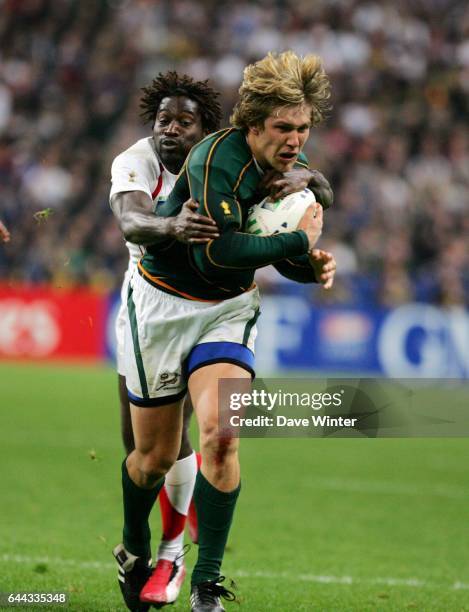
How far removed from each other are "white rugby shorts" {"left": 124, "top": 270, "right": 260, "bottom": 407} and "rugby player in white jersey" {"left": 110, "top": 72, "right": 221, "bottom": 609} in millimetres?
325

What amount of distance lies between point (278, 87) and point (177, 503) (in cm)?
216

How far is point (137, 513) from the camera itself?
539cm

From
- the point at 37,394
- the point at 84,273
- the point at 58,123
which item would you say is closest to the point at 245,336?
the point at 37,394

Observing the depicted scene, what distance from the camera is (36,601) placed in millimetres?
5168

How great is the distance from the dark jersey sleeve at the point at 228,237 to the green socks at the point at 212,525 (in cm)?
89

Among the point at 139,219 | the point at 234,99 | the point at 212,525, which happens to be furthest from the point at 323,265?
the point at 234,99

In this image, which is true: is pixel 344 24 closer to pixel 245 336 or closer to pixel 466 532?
pixel 466 532

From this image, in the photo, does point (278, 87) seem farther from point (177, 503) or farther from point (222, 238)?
point (177, 503)

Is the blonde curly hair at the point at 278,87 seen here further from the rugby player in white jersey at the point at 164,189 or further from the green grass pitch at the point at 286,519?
the green grass pitch at the point at 286,519

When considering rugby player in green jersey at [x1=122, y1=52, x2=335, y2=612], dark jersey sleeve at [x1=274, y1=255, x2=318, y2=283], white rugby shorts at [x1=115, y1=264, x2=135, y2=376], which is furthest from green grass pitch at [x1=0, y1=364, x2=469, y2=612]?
dark jersey sleeve at [x1=274, y1=255, x2=318, y2=283]

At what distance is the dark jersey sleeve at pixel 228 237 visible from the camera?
4.75m

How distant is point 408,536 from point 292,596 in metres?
2.13

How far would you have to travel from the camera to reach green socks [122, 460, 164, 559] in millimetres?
5344

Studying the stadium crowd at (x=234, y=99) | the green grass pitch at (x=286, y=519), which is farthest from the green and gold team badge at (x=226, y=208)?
the stadium crowd at (x=234, y=99)
